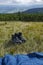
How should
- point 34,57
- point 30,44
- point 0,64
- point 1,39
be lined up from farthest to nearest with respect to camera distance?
1. point 1,39
2. point 30,44
3. point 34,57
4. point 0,64

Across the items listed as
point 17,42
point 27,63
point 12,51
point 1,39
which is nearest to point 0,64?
point 27,63

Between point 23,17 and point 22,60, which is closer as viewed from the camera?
point 22,60

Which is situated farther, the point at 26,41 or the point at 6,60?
the point at 26,41

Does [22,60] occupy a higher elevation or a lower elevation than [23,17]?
higher

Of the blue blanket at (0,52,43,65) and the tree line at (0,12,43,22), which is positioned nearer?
the blue blanket at (0,52,43,65)

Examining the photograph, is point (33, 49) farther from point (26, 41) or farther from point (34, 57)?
point (34, 57)

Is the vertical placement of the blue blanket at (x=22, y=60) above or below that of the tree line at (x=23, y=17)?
above

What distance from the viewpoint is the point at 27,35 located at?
478cm

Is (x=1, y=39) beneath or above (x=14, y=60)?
beneath

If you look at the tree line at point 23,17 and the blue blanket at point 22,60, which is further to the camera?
the tree line at point 23,17

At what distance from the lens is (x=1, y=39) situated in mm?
4617

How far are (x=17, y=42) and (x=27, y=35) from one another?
668 mm

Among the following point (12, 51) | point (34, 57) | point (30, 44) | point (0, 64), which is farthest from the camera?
point (30, 44)

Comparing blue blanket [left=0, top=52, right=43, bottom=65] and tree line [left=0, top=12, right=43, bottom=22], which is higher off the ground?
blue blanket [left=0, top=52, right=43, bottom=65]
